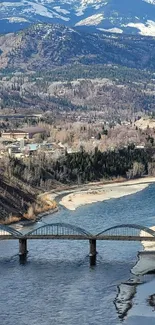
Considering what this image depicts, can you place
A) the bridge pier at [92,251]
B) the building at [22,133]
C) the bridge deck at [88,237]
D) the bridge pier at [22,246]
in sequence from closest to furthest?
1. the bridge pier at [92,251]
2. the bridge deck at [88,237]
3. the bridge pier at [22,246]
4. the building at [22,133]

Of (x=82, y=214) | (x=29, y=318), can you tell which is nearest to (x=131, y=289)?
(x=29, y=318)

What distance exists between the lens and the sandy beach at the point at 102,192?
10881 centimetres

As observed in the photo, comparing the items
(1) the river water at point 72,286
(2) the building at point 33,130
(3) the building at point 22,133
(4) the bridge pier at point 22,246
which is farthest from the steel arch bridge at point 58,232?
(2) the building at point 33,130

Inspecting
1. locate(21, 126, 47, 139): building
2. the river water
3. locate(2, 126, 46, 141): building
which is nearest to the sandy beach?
the river water

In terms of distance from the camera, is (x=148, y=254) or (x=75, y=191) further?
(x=75, y=191)

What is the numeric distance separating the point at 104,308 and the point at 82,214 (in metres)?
40.3

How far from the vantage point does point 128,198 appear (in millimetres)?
114250

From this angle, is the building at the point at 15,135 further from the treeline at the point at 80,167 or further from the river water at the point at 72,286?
the river water at the point at 72,286

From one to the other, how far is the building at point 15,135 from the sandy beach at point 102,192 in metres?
40.3

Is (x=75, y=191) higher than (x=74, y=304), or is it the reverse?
(x=74, y=304)

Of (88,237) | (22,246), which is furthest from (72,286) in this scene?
(22,246)

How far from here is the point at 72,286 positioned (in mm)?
62812

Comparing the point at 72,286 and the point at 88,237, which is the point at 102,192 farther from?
the point at 72,286

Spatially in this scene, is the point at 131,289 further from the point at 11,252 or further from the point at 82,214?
the point at 82,214
